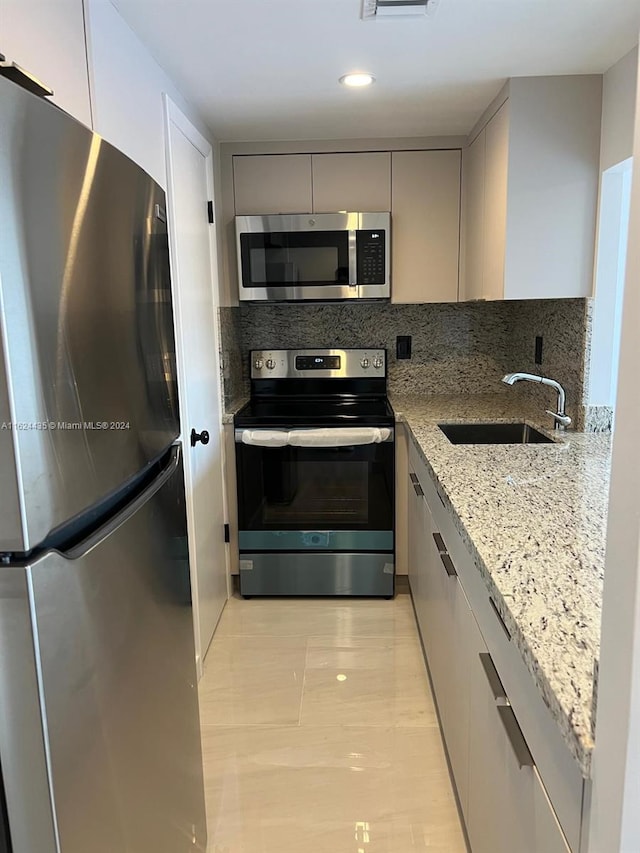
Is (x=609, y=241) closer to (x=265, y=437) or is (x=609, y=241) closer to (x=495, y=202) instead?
(x=495, y=202)

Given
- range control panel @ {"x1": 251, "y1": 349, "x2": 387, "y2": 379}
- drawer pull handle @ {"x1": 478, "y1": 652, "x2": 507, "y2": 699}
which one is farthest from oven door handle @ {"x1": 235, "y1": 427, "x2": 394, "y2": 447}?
drawer pull handle @ {"x1": 478, "y1": 652, "x2": 507, "y2": 699}

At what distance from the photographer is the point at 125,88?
171cm

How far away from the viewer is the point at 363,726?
209cm

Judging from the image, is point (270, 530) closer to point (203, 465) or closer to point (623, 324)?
point (203, 465)

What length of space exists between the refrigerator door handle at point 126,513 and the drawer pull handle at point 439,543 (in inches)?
34.4

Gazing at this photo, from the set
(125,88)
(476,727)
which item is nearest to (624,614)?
(476,727)

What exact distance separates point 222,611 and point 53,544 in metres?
2.17

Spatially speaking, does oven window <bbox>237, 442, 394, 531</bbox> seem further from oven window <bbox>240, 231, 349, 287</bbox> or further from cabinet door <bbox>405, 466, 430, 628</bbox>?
oven window <bbox>240, 231, 349, 287</bbox>

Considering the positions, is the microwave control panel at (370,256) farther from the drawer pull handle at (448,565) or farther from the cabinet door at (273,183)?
the drawer pull handle at (448,565)

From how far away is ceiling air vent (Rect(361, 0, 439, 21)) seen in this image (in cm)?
158

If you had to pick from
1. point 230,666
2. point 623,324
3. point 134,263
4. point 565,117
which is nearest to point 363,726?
point 230,666

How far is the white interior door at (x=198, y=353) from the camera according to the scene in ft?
7.13

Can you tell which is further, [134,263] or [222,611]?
[222,611]

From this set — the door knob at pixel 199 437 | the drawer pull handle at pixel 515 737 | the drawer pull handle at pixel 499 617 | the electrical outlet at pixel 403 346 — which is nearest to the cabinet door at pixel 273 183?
the electrical outlet at pixel 403 346
